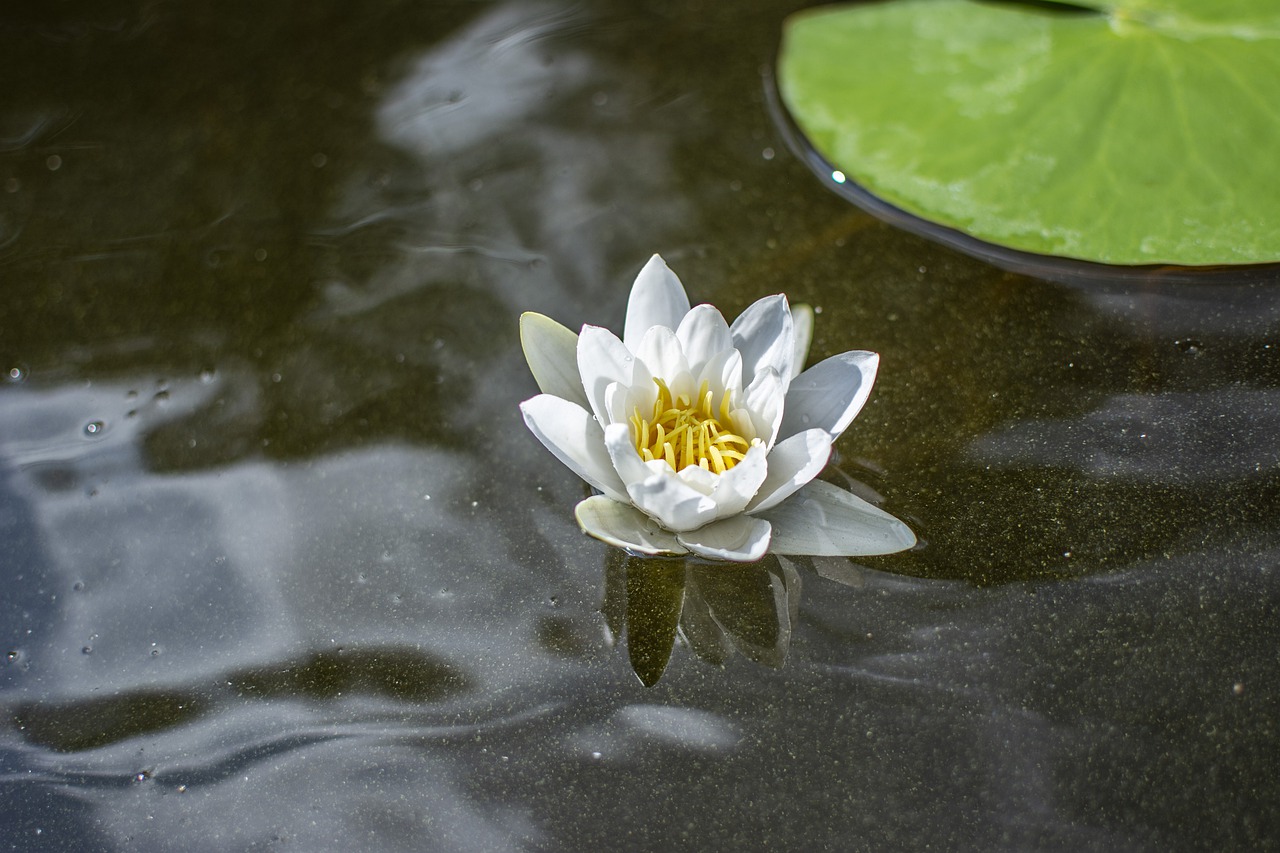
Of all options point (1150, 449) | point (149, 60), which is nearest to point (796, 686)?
point (1150, 449)

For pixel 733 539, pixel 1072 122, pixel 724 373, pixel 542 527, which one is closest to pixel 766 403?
pixel 724 373

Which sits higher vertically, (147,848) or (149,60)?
(149,60)

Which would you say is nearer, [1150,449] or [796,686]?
[796,686]

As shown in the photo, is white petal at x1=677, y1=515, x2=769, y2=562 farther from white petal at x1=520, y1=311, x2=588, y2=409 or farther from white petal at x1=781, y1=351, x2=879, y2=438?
white petal at x1=520, y1=311, x2=588, y2=409

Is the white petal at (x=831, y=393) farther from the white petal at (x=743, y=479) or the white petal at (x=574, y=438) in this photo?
the white petal at (x=574, y=438)

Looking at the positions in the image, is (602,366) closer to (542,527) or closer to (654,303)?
(654,303)

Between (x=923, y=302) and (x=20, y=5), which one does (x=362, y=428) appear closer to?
(x=923, y=302)
